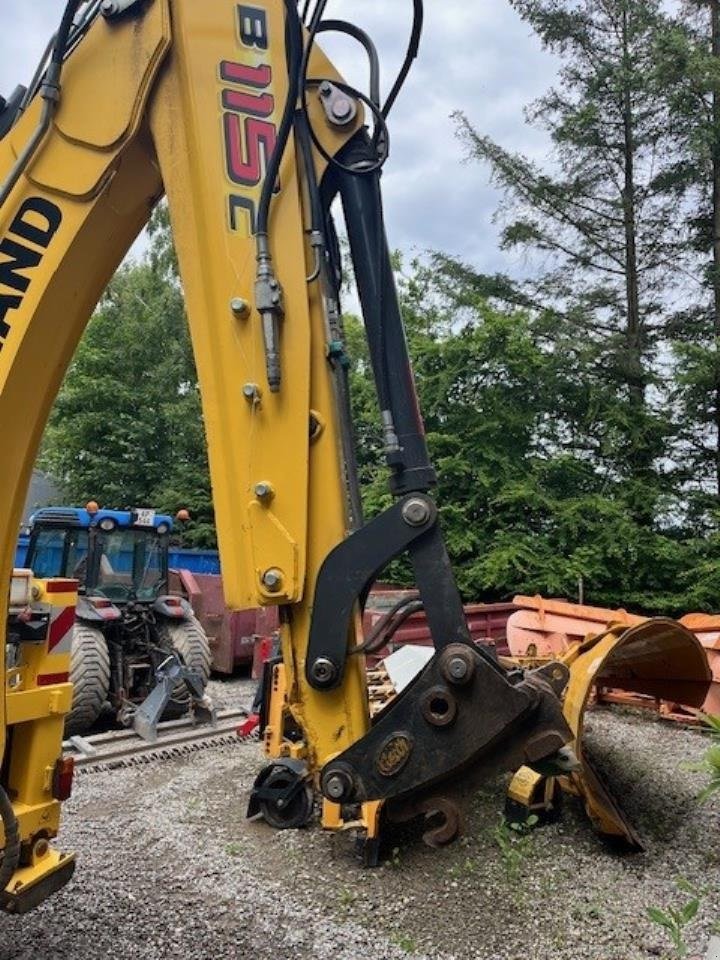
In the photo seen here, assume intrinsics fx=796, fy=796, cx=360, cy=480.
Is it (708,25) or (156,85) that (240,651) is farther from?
(708,25)

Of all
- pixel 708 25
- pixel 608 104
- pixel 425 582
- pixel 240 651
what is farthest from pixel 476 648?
pixel 708 25

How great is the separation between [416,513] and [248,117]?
49.3 inches

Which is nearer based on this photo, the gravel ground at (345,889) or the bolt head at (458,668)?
the bolt head at (458,668)

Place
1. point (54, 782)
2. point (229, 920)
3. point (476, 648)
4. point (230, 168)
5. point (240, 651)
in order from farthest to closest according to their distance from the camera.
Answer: point (240, 651)
point (229, 920)
point (54, 782)
point (230, 168)
point (476, 648)

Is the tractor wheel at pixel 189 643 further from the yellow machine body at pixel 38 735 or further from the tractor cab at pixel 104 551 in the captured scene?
the yellow machine body at pixel 38 735

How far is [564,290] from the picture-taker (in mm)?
14234

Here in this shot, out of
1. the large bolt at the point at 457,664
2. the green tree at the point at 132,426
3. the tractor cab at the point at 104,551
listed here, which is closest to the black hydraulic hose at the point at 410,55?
the large bolt at the point at 457,664

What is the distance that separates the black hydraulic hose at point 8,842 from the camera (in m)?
2.56

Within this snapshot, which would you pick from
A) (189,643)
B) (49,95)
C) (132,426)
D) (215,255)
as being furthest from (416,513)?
(132,426)

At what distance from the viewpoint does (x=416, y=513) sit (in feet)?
7.09

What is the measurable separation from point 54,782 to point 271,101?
2456 millimetres

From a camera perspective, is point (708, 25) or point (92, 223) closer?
point (92, 223)

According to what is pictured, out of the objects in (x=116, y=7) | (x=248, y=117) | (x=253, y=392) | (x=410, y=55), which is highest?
(x=116, y=7)

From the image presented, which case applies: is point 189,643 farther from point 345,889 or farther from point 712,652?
point 712,652
